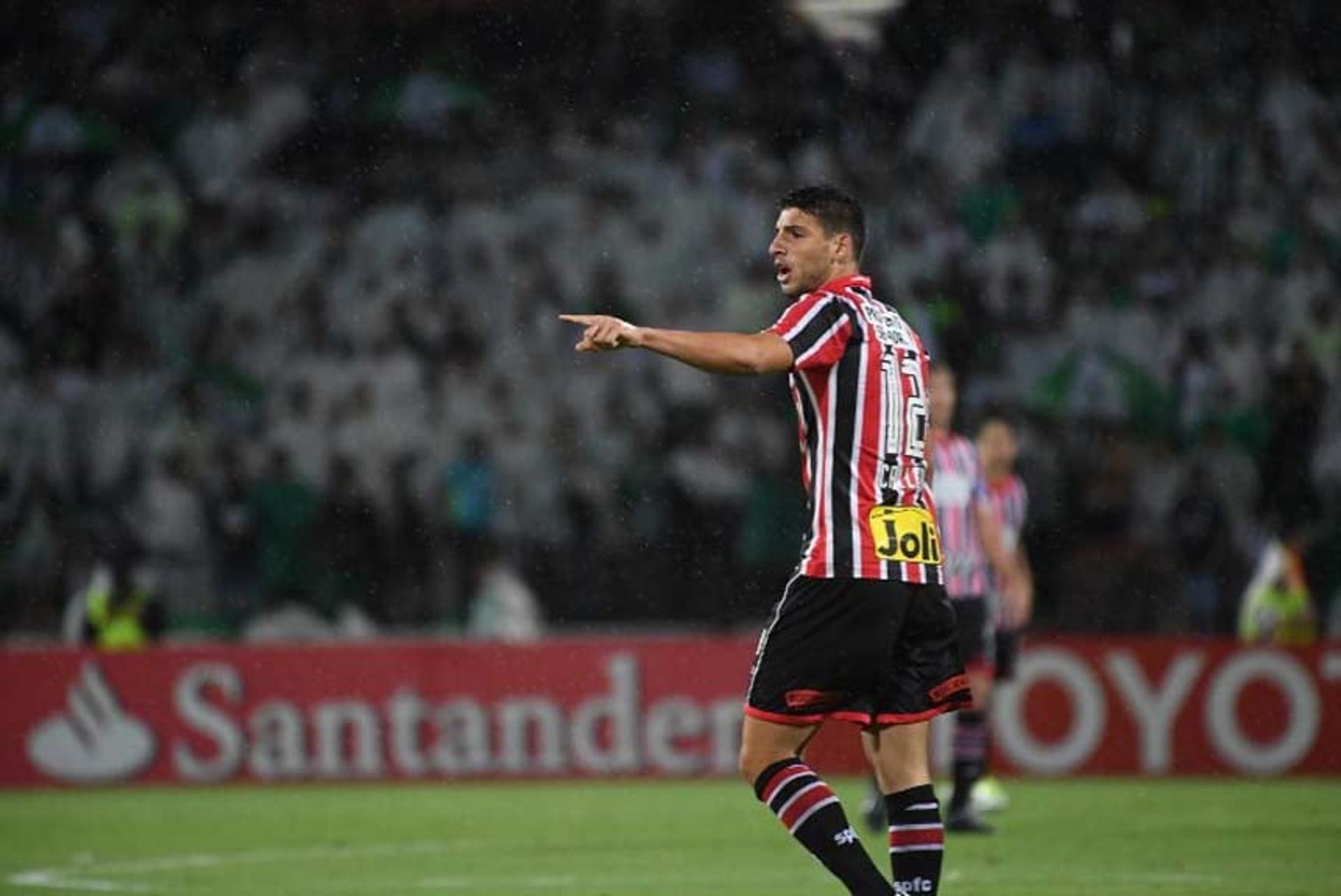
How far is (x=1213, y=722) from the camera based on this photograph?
16.0 meters

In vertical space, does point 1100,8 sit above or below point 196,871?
above

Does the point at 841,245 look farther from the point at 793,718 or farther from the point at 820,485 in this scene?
the point at 793,718

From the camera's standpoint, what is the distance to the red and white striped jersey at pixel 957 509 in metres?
12.3

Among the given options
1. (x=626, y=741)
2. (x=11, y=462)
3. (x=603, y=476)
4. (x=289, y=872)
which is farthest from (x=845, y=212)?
(x=11, y=462)

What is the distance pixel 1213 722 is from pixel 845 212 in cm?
947

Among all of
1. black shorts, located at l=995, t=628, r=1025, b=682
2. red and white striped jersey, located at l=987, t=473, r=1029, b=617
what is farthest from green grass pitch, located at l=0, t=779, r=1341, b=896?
red and white striped jersey, located at l=987, t=473, r=1029, b=617

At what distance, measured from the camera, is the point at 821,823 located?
7.18m

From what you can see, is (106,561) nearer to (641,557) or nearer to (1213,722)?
(641,557)

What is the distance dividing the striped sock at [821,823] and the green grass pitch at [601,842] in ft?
7.80

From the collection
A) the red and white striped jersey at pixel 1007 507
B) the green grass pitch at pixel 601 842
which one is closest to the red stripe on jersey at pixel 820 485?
the green grass pitch at pixel 601 842

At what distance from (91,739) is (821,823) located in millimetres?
10251

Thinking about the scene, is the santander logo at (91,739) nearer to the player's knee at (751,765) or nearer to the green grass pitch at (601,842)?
the green grass pitch at (601,842)

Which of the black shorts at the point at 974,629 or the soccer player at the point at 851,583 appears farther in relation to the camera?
the black shorts at the point at 974,629

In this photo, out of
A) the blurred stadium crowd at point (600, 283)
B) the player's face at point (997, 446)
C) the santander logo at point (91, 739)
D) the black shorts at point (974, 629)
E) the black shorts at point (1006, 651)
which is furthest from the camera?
the blurred stadium crowd at point (600, 283)
